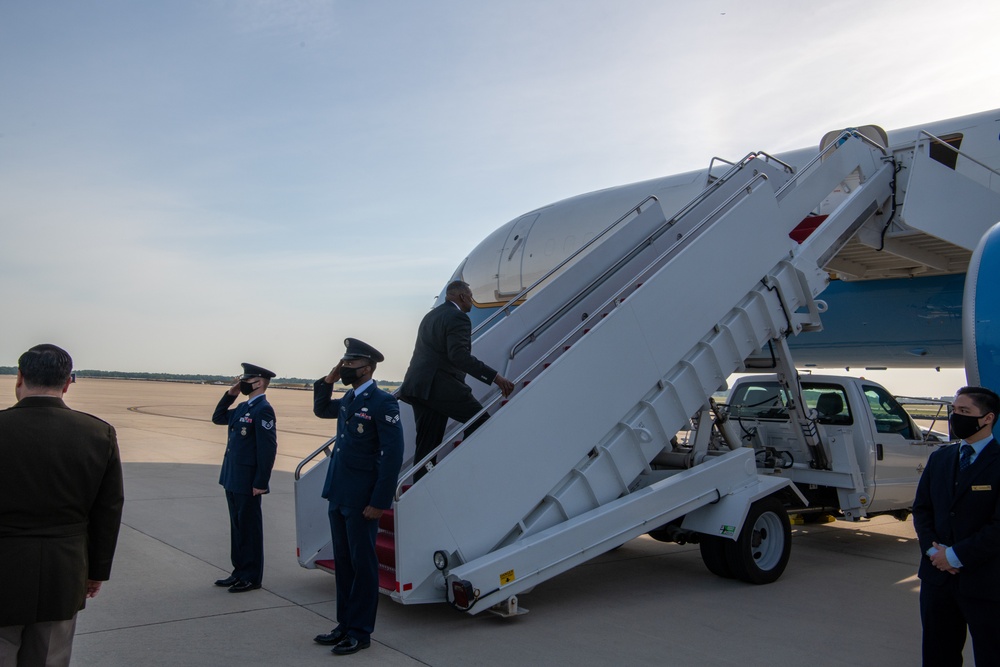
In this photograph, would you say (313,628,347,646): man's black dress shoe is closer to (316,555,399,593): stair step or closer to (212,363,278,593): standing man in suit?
(316,555,399,593): stair step

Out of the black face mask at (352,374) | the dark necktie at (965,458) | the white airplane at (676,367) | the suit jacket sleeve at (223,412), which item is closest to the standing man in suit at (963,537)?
the dark necktie at (965,458)

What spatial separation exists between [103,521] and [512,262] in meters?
11.7

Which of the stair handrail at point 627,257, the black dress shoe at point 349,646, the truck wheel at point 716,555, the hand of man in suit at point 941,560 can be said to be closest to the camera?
the hand of man in suit at point 941,560

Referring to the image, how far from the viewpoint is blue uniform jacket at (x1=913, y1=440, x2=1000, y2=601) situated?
3.40m

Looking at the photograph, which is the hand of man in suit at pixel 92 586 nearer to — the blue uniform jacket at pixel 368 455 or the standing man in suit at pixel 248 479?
the blue uniform jacket at pixel 368 455

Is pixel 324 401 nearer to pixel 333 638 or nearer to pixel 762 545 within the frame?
pixel 333 638

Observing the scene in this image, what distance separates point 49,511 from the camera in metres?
2.83

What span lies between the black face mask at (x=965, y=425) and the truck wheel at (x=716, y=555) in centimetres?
279

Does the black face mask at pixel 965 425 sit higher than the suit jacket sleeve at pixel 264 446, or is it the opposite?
the black face mask at pixel 965 425

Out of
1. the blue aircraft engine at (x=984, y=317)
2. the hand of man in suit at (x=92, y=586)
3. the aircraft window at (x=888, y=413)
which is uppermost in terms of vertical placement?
the blue aircraft engine at (x=984, y=317)

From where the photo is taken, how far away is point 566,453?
548 centimetres

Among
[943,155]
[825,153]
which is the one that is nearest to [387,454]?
[825,153]

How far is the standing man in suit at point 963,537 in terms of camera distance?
11.2 ft

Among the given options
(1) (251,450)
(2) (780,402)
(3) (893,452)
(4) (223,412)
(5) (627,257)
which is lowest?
(3) (893,452)
